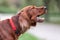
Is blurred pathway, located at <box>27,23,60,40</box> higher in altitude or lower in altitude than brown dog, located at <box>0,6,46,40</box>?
lower

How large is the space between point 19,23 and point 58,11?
18139mm

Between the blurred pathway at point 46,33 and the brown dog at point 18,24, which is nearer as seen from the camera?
the brown dog at point 18,24

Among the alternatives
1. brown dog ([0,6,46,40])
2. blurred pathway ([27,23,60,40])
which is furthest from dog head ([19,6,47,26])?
blurred pathway ([27,23,60,40])

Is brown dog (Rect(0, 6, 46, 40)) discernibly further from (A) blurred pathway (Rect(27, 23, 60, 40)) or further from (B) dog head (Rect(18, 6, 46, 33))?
(A) blurred pathway (Rect(27, 23, 60, 40))

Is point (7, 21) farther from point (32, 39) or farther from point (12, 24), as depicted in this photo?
point (32, 39)

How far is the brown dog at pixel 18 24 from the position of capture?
796 centimetres

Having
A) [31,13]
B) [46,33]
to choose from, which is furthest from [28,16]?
[46,33]

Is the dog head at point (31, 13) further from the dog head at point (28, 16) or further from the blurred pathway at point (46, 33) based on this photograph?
the blurred pathway at point (46, 33)

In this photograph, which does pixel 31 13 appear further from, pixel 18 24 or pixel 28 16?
pixel 18 24

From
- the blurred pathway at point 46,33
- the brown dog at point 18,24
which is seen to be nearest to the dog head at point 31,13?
the brown dog at point 18,24

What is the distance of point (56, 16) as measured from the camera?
87.2ft

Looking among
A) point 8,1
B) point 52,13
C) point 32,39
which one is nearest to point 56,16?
point 52,13

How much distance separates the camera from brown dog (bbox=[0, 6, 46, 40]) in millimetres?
7965

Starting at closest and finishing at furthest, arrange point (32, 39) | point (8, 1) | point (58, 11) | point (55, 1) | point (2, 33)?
point (2, 33), point (32, 39), point (55, 1), point (58, 11), point (8, 1)
